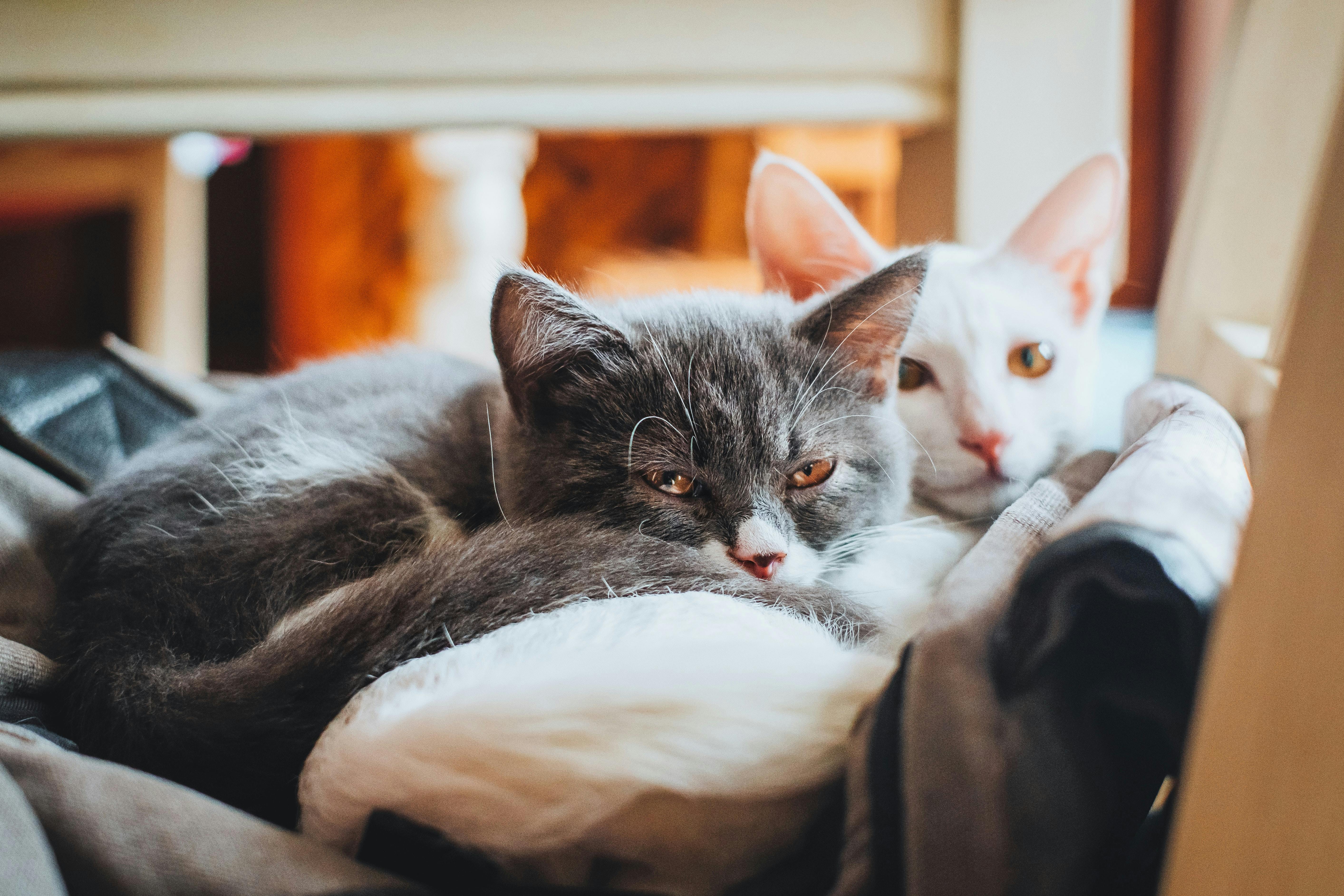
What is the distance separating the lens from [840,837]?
0.49m

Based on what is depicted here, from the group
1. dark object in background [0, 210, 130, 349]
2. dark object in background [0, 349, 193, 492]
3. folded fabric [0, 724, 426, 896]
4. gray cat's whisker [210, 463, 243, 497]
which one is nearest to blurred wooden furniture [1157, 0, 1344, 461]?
folded fabric [0, 724, 426, 896]

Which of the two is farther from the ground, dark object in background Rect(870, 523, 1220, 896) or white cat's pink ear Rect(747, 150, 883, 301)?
white cat's pink ear Rect(747, 150, 883, 301)

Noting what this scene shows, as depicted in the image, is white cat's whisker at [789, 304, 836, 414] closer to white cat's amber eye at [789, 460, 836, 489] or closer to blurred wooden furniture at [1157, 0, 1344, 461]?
white cat's amber eye at [789, 460, 836, 489]

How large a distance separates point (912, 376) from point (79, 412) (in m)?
1.00

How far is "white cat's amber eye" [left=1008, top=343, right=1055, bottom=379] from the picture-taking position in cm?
98

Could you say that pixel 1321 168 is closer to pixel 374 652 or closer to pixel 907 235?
pixel 374 652

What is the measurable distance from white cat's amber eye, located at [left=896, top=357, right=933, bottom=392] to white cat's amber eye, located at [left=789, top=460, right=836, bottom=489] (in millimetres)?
195

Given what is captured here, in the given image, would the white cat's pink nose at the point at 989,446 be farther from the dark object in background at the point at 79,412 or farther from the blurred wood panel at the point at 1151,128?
the blurred wood panel at the point at 1151,128

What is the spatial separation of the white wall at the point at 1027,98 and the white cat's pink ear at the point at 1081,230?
33 centimetres

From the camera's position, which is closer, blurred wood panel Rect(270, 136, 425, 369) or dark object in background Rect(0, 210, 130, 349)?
dark object in background Rect(0, 210, 130, 349)

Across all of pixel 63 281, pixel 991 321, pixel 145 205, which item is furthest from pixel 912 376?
pixel 63 281

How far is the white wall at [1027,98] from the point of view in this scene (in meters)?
1.38

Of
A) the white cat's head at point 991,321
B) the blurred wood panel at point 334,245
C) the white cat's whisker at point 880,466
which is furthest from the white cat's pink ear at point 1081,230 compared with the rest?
the blurred wood panel at point 334,245

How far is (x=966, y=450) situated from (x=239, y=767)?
0.73m
